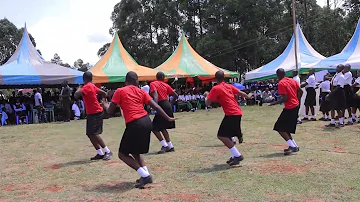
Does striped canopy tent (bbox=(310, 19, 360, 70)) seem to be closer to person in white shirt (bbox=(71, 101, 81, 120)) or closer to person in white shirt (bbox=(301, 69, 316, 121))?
person in white shirt (bbox=(301, 69, 316, 121))

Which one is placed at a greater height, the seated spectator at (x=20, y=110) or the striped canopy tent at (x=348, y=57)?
the striped canopy tent at (x=348, y=57)

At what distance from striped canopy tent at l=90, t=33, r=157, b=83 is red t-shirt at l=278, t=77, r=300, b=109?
12.0 metres

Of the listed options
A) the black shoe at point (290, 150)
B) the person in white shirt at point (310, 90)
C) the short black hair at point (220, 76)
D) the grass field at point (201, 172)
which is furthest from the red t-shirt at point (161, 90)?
the person in white shirt at point (310, 90)

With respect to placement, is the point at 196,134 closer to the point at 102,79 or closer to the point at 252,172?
the point at 252,172

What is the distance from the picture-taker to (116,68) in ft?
63.2

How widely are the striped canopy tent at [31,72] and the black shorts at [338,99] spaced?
459 inches

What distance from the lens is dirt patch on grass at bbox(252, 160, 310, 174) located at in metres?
5.84

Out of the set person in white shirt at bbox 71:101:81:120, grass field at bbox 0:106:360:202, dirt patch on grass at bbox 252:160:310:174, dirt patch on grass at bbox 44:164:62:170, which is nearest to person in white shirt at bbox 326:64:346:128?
grass field at bbox 0:106:360:202

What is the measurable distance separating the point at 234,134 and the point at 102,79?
12530 millimetres

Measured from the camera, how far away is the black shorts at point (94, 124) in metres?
7.17

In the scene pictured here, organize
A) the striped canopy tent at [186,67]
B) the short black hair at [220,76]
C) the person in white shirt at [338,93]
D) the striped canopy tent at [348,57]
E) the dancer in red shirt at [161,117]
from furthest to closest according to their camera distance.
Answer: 1. the striped canopy tent at [186,67]
2. the striped canopy tent at [348,57]
3. the person in white shirt at [338,93]
4. the dancer in red shirt at [161,117]
5. the short black hair at [220,76]

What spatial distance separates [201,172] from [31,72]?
1312cm

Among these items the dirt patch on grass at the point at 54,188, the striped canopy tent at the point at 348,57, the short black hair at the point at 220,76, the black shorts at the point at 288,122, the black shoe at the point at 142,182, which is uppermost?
the striped canopy tent at the point at 348,57

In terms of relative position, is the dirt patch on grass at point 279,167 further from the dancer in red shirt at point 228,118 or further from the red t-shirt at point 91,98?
the red t-shirt at point 91,98
